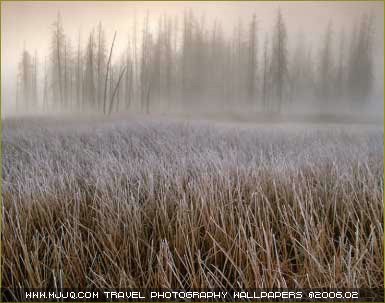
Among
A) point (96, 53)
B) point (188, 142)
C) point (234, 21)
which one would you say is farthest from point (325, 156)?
point (96, 53)

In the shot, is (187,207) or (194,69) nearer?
(187,207)

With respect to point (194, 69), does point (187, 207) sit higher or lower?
lower

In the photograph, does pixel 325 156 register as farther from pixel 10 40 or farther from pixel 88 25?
pixel 10 40

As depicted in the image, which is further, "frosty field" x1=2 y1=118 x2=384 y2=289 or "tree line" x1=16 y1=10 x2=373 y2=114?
"tree line" x1=16 y1=10 x2=373 y2=114

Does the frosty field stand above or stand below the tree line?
below
